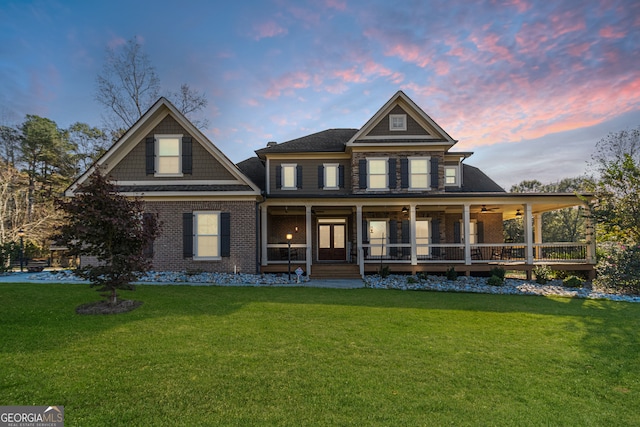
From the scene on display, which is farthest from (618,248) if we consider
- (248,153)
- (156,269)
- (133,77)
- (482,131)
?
(133,77)

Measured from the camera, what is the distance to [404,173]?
16.4 meters

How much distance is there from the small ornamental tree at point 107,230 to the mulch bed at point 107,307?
0.17 meters

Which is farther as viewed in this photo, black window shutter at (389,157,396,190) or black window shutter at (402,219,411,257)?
black window shutter at (402,219,411,257)

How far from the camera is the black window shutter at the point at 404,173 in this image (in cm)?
1633

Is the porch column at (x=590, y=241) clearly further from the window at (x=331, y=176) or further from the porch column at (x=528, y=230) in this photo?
the window at (x=331, y=176)

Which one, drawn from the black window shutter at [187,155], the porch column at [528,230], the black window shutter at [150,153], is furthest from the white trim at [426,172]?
the black window shutter at [150,153]

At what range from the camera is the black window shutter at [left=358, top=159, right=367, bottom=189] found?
16266 millimetres

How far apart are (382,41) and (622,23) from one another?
27.7 feet

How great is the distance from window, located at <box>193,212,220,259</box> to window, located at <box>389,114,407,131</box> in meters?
9.83

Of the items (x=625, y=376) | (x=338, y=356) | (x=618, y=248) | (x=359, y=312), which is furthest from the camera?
(x=618, y=248)

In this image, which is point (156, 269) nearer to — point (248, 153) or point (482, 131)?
point (248, 153)

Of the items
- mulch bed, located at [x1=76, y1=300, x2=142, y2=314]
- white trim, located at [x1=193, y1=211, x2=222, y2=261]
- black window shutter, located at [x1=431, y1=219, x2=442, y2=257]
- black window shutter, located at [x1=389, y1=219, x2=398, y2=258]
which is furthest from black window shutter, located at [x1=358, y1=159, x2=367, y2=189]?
mulch bed, located at [x1=76, y1=300, x2=142, y2=314]

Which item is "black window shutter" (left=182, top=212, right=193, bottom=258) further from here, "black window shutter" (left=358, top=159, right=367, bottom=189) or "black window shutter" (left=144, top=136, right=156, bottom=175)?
"black window shutter" (left=358, top=159, right=367, bottom=189)

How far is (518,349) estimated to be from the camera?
17.6ft
